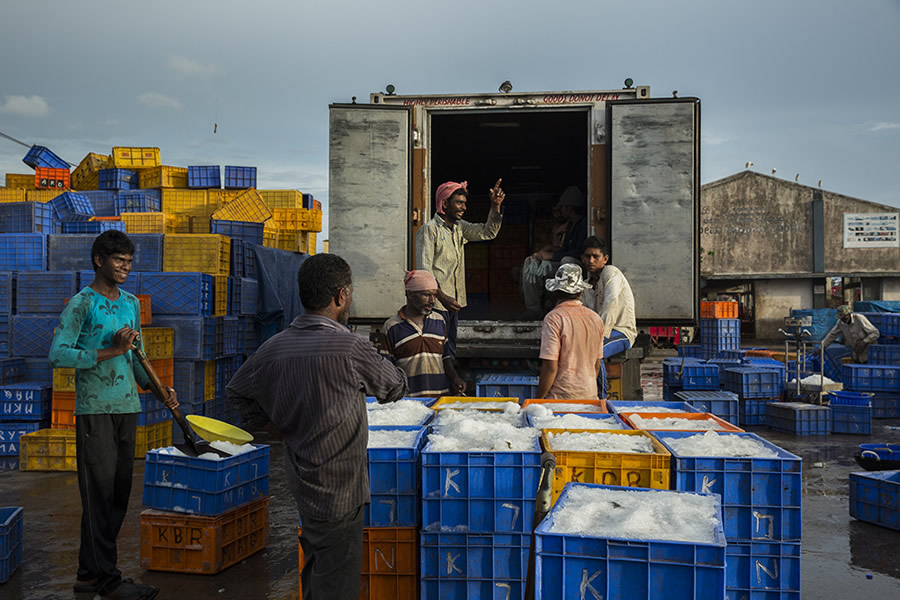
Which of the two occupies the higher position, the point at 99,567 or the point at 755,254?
the point at 755,254

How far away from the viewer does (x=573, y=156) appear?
11.7 metres

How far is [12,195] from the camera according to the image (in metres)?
17.7

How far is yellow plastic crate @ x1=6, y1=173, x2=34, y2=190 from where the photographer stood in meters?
19.1

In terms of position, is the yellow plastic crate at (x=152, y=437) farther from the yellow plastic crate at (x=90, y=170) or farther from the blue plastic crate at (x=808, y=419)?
the yellow plastic crate at (x=90, y=170)

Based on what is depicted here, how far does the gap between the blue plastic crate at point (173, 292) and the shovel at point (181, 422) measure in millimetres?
4214

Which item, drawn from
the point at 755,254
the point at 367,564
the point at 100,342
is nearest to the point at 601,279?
the point at 367,564

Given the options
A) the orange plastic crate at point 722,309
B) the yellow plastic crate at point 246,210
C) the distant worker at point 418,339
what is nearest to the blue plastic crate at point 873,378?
the distant worker at point 418,339

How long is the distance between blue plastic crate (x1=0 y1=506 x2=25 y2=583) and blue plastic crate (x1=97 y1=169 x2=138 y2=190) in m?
14.4

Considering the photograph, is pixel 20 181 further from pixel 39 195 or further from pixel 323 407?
pixel 323 407

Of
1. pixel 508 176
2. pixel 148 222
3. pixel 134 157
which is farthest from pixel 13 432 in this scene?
pixel 134 157

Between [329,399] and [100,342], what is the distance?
7.04ft

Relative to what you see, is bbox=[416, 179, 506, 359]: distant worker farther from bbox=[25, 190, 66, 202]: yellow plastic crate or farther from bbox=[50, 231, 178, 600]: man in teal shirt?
bbox=[25, 190, 66, 202]: yellow plastic crate

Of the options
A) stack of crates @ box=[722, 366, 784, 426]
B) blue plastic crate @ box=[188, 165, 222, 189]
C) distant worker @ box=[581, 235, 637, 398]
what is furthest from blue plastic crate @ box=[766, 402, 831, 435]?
blue plastic crate @ box=[188, 165, 222, 189]

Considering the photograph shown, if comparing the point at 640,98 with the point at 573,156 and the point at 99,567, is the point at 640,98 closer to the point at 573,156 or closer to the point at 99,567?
the point at 573,156
